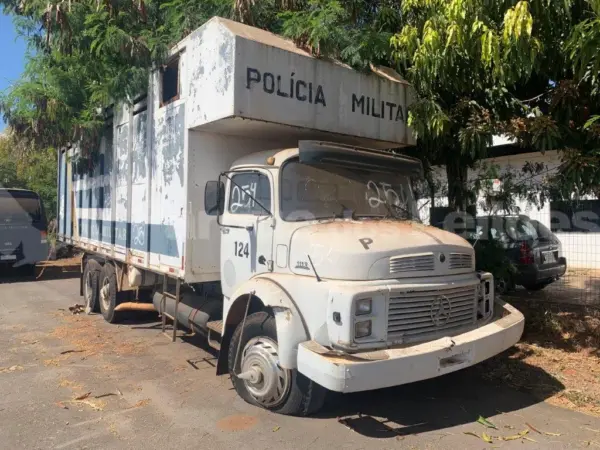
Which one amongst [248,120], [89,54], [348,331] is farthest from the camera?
[89,54]

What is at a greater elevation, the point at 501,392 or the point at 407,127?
the point at 407,127

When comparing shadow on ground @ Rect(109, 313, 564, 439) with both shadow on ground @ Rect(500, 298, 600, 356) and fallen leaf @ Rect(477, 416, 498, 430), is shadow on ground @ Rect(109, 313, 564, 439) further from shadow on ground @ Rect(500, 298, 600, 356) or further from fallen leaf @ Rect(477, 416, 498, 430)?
shadow on ground @ Rect(500, 298, 600, 356)

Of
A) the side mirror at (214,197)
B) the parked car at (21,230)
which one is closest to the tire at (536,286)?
the side mirror at (214,197)

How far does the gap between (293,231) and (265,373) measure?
1.26 metres

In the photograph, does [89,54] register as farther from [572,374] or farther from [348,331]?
[572,374]

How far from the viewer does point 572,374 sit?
5516mm

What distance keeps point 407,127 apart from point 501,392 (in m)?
3.21

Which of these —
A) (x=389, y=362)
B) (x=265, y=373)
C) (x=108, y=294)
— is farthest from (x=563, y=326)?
(x=108, y=294)

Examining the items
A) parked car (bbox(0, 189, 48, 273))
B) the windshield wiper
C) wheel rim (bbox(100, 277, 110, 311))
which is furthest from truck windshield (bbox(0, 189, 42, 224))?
the windshield wiper

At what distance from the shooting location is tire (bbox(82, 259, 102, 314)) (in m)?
8.98

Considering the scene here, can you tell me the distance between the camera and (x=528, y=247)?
359 inches

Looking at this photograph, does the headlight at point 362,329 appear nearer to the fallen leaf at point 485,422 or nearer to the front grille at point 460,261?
the front grille at point 460,261

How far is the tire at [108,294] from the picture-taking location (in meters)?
8.12

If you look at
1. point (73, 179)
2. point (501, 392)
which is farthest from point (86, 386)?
point (73, 179)
